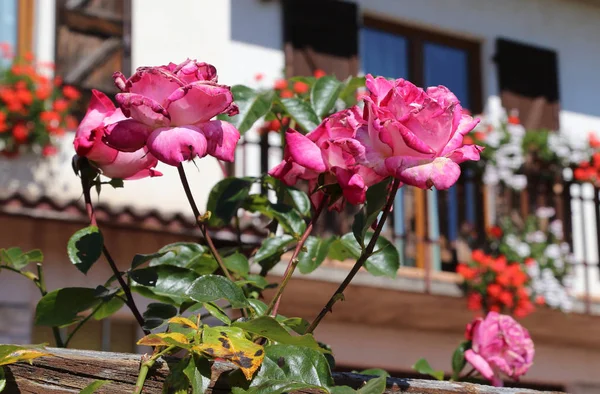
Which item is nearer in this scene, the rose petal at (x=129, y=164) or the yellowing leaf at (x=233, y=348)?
the yellowing leaf at (x=233, y=348)

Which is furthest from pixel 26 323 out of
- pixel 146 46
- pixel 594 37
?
pixel 594 37

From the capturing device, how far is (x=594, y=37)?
36.6 ft

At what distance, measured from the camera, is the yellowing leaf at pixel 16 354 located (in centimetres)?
106

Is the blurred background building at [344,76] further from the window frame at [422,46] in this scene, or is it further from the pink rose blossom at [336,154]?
the pink rose blossom at [336,154]

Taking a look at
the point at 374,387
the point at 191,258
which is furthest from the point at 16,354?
the point at 191,258

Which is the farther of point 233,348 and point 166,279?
point 166,279

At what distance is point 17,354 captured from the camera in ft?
3.51

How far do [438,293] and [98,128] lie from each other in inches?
291

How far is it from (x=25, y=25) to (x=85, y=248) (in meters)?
7.18

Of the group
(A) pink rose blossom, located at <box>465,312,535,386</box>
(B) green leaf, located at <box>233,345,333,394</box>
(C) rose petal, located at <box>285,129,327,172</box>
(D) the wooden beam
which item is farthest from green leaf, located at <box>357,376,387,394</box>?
(D) the wooden beam

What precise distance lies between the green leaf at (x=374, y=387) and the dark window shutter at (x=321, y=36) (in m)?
8.23

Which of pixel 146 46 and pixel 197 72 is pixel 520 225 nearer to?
pixel 146 46

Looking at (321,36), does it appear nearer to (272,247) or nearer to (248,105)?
(248,105)

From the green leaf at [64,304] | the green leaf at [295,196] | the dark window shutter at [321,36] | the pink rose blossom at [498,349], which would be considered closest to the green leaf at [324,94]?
the green leaf at [295,196]
